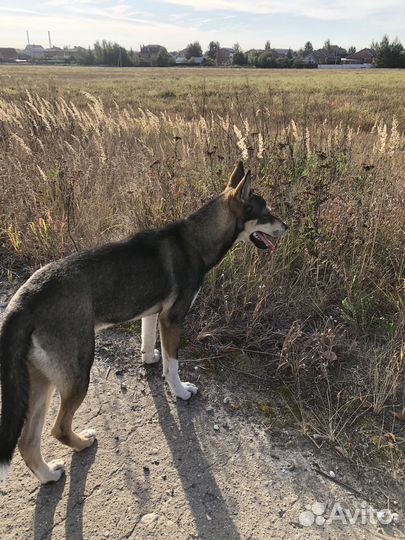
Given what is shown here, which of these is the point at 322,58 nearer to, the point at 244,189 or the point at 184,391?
the point at 244,189

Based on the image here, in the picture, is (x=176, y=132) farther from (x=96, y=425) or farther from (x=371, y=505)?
(x=371, y=505)

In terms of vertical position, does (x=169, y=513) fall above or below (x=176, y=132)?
below

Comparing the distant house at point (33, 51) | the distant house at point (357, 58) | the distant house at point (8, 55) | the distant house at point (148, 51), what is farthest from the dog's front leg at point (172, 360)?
the distant house at point (33, 51)

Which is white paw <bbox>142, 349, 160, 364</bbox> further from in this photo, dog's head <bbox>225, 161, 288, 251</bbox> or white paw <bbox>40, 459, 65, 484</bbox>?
dog's head <bbox>225, 161, 288, 251</bbox>

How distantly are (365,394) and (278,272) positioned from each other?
1527 millimetres

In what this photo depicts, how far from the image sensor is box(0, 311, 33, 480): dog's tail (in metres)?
2.14

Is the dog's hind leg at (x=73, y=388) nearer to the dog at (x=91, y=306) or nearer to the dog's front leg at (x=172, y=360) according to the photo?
the dog at (x=91, y=306)

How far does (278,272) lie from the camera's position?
4293 mm

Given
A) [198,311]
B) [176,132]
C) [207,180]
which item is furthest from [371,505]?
[176,132]

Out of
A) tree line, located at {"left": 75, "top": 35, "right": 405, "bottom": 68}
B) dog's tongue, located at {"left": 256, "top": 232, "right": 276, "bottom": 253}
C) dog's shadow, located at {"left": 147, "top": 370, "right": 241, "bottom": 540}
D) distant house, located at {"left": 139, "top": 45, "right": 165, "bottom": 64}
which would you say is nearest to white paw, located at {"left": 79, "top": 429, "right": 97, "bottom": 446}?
dog's shadow, located at {"left": 147, "top": 370, "right": 241, "bottom": 540}

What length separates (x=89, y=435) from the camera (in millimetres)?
2809

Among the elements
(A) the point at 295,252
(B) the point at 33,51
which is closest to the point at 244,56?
(A) the point at 295,252

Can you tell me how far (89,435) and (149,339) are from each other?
981 mm

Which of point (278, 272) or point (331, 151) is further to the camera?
point (331, 151)
